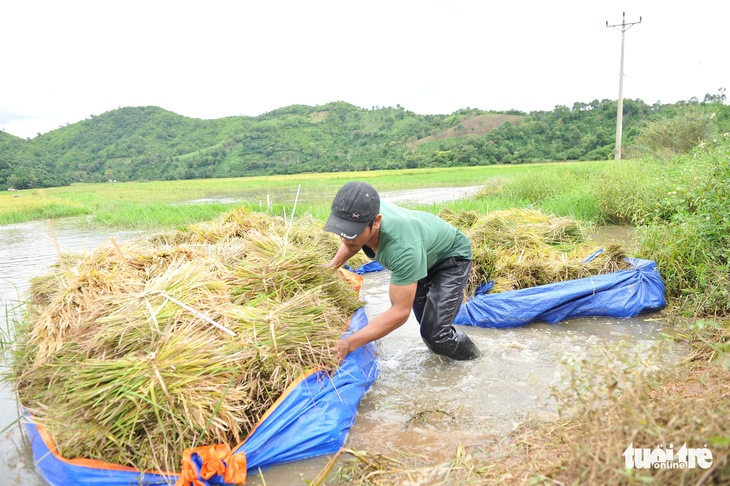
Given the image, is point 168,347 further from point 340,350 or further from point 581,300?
point 581,300

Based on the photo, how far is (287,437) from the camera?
193 cm

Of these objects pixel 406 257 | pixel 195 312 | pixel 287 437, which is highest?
pixel 406 257

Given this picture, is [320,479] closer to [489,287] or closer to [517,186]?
[489,287]

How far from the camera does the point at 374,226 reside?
222 centimetres

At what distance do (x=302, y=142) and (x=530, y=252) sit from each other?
52748mm

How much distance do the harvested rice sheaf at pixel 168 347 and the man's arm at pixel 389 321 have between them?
121 millimetres

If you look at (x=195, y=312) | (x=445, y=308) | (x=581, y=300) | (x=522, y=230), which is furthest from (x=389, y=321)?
(x=522, y=230)

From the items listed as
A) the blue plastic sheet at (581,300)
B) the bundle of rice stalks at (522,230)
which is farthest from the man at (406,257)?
the bundle of rice stalks at (522,230)

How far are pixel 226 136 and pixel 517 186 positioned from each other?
2175 inches

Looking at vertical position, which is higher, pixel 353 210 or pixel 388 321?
pixel 353 210

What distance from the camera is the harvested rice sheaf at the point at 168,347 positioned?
1743 mm

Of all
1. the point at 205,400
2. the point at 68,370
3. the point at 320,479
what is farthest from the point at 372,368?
the point at 68,370

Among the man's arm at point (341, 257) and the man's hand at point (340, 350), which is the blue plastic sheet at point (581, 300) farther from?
the man's hand at point (340, 350)

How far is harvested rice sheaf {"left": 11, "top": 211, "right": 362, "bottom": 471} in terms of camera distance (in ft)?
5.72
